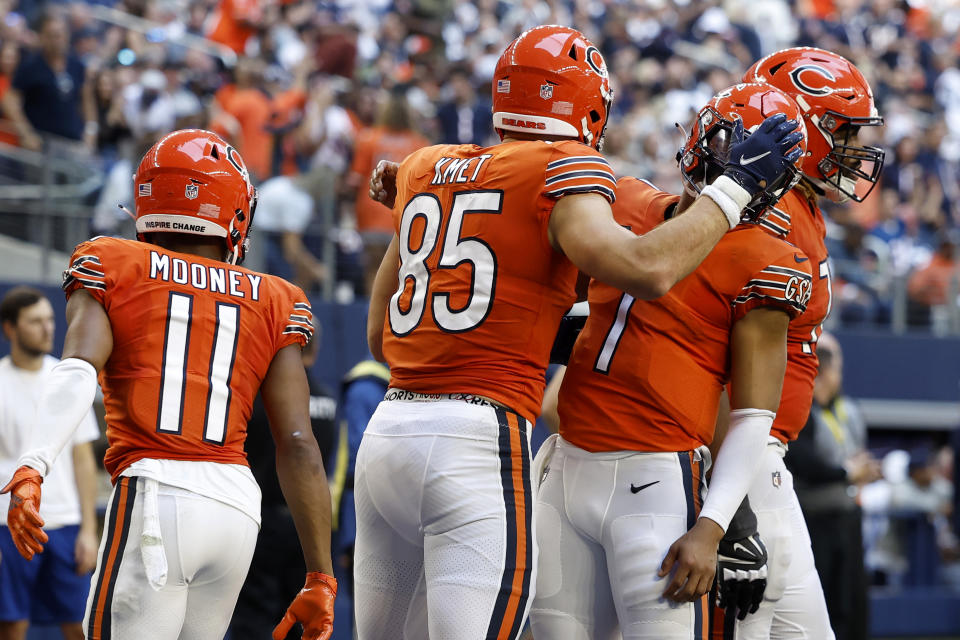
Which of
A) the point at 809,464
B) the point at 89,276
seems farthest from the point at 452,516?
the point at 809,464

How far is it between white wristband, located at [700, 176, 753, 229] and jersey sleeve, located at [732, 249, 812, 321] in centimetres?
22

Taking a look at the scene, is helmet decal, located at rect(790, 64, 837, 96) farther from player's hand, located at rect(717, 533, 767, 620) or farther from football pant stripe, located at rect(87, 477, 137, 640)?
football pant stripe, located at rect(87, 477, 137, 640)

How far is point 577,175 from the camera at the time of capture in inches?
120

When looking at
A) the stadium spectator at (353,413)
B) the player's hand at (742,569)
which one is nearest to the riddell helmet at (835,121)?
the player's hand at (742,569)

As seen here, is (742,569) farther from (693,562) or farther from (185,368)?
(185,368)

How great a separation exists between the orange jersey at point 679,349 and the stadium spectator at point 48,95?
22.3 ft

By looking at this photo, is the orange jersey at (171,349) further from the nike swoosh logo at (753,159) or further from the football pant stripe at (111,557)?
the nike swoosh logo at (753,159)

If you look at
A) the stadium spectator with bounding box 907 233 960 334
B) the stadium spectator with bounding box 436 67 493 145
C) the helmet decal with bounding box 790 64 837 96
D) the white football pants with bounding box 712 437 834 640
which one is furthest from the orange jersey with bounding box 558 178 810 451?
the stadium spectator with bounding box 907 233 960 334

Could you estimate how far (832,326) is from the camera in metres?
11.4

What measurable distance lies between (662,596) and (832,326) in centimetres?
871

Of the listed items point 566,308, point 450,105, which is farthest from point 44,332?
point 450,105

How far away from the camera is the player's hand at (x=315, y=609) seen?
3410 mm

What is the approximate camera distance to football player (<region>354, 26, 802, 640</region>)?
3.03 metres

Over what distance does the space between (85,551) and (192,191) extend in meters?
3.25
